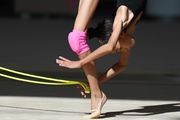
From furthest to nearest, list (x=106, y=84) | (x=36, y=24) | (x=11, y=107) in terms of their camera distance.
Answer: (x=36, y=24), (x=106, y=84), (x=11, y=107)

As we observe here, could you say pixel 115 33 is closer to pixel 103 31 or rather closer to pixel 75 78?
pixel 103 31

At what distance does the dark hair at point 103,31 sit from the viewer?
13.7ft

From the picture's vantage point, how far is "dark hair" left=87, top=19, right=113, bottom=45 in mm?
4184

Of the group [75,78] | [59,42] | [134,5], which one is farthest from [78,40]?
[59,42]

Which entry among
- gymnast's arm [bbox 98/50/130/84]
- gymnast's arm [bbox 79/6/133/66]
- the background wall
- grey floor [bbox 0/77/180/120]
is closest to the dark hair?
gymnast's arm [bbox 79/6/133/66]

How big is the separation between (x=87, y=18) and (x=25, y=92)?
1.66m

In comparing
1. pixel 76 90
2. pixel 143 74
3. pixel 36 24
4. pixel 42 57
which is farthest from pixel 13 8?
pixel 76 90

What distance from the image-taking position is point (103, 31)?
4211 millimetres

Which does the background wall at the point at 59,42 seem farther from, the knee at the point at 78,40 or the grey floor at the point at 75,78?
the knee at the point at 78,40

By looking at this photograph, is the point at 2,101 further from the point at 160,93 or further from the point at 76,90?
the point at 160,93

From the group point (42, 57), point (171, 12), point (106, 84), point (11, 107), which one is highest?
point (171, 12)

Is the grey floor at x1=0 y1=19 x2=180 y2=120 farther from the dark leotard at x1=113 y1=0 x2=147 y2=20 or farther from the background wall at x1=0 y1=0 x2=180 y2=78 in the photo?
the dark leotard at x1=113 y1=0 x2=147 y2=20

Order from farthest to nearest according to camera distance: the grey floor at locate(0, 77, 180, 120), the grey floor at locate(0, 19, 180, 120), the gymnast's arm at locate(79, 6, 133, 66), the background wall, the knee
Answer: the background wall < the grey floor at locate(0, 19, 180, 120) < the grey floor at locate(0, 77, 180, 120) < the knee < the gymnast's arm at locate(79, 6, 133, 66)

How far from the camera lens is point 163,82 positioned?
6.34 meters
